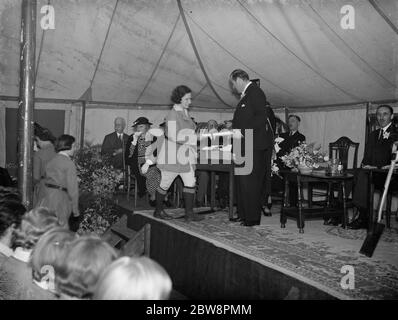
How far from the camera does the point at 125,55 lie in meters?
7.74

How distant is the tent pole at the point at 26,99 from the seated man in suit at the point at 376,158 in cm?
344

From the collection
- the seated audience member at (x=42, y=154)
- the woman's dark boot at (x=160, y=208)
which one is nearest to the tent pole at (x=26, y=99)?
the seated audience member at (x=42, y=154)

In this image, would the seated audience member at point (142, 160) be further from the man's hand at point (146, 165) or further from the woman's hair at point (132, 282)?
the woman's hair at point (132, 282)

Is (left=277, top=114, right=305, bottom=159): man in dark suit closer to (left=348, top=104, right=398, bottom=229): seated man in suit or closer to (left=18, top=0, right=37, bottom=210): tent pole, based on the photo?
(left=348, top=104, right=398, bottom=229): seated man in suit

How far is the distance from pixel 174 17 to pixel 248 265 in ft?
15.4

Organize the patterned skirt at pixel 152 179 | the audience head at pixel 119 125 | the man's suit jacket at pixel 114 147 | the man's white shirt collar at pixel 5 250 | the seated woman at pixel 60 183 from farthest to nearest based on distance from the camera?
the audience head at pixel 119 125 → the man's suit jacket at pixel 114 147 → the patterned skirt at pixel 152 179 → the seated woman at pixel 60 183 → the man's white shirt collar at pixel 5 250

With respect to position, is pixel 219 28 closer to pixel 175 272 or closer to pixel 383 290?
pixel 175 272

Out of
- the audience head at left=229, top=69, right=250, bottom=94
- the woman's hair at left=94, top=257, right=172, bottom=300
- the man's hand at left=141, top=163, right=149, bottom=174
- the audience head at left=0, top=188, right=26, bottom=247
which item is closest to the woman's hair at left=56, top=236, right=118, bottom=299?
the woman's hair at left=94, top=257, right=172, bottom=300

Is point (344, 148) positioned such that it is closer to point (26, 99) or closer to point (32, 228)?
point (26, 99)

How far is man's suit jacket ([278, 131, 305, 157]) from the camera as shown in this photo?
6918mm

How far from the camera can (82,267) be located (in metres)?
1.79

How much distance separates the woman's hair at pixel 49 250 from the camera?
6.40 ft

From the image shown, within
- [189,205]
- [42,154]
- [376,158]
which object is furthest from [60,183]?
[376,158]

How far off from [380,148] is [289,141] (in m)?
1.96
